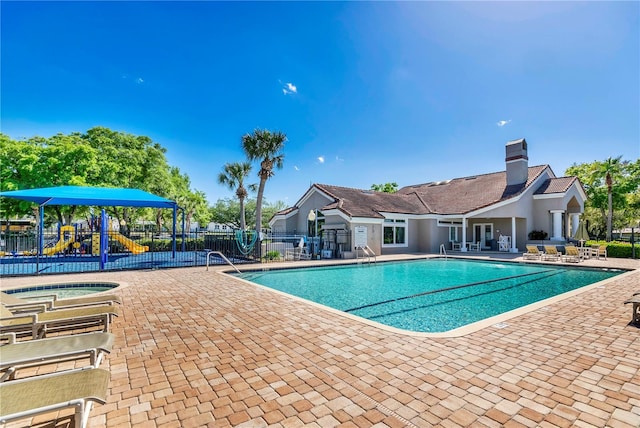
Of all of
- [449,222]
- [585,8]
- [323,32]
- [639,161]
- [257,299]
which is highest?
[323,32]

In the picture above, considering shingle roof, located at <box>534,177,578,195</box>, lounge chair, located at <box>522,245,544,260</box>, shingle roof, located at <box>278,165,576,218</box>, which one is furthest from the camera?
shingle roof, located at <box>534,177,578,195</box>

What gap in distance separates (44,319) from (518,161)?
2955 cm

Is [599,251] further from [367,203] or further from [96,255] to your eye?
[96,255]

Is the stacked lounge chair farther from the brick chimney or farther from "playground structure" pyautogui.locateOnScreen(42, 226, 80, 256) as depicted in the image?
the brick chimney

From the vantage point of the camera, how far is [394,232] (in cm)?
2411

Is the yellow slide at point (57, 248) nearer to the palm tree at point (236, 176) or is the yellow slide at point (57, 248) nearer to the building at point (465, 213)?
the palm tree at point (236, 176)

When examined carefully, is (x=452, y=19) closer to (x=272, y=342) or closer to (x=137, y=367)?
(x=272, y=342)

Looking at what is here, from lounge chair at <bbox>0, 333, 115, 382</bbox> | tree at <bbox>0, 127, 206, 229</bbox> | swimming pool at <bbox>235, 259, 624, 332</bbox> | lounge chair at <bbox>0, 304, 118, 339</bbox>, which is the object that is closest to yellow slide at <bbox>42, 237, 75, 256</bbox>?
tree at <bbox>0, 127, 206, 229</bbox>

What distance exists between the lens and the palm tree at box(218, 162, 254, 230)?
1115 inches

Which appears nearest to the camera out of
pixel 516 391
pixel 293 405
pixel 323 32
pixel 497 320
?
pixel 293 405

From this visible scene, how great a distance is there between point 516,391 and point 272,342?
11.0ft

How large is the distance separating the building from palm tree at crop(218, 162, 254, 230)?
212 inches

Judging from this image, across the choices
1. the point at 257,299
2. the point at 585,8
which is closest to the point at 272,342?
the point at 257,299

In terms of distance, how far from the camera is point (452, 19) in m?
13.9
